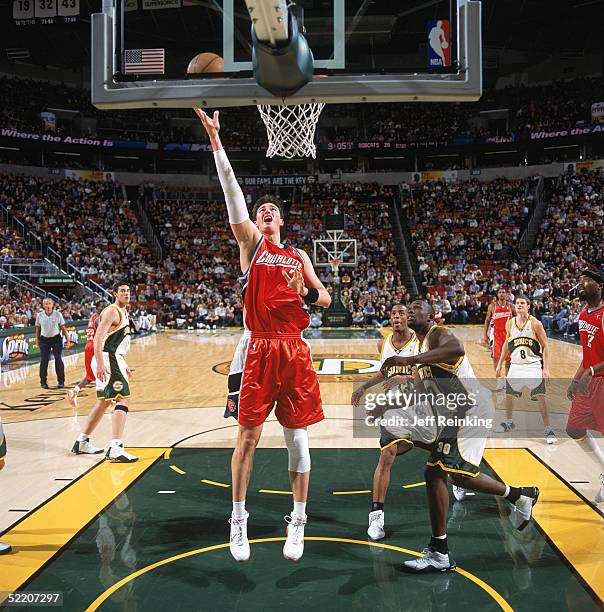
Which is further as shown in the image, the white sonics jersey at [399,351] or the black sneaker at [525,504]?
the white sonics jersey at [399,351]

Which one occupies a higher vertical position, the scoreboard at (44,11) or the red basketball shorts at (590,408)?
the scoreboard at (44,11)

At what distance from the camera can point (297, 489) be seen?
140 inches

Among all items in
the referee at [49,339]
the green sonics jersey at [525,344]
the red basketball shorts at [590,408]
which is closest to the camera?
the red basketball shorts at [590,408]

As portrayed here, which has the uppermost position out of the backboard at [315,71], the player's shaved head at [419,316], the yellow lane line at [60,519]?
the backboard at [315,71]

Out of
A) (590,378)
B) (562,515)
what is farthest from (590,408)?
(562,515)

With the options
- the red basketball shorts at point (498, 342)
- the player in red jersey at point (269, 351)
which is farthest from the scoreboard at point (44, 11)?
the player in red jersey at point (269, 351)

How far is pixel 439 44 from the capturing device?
4379 millimetres

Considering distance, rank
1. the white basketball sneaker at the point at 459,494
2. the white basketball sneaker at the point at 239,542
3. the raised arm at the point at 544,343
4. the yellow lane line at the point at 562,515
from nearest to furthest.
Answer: the white basketball sneaker at the point at 239,542
the yellow lane line at the point at 562,515
the white basketball sneaker at the point at 459,494
the raised arm at the point at 544,343

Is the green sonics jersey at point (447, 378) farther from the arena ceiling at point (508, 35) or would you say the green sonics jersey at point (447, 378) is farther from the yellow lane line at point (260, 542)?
the arena ceiling at point (508, 35)

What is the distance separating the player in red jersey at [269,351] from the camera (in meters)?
3.41

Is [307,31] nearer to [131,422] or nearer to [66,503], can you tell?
[66,503]

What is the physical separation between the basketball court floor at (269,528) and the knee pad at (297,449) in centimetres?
61

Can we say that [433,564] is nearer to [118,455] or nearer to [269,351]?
[269,351]

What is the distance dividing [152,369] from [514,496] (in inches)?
390
